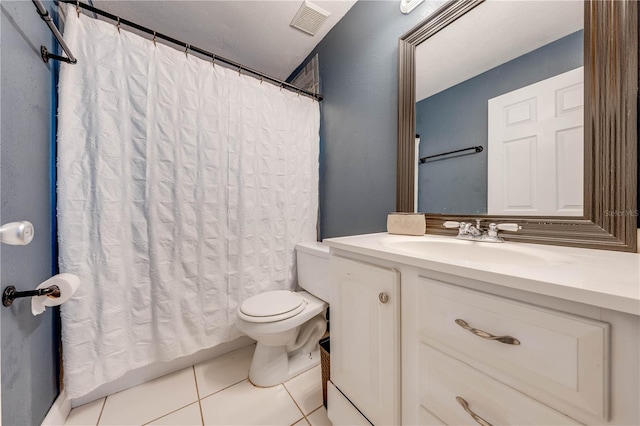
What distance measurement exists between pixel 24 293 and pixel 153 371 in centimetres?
88

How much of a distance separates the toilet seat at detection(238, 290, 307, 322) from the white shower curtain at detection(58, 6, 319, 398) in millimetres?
175

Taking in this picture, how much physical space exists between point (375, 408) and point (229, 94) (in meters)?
1.65

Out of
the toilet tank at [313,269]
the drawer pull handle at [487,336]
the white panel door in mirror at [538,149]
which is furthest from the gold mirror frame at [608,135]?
the toilet tank at [313,269]

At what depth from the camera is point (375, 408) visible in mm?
728

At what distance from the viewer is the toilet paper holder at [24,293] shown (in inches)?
25.5

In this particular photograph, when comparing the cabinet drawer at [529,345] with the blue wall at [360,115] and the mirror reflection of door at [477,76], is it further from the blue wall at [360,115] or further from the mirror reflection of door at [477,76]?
the blue wall at [360,115]

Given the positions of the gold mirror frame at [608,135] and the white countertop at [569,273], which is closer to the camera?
the white countertop at [569,273]

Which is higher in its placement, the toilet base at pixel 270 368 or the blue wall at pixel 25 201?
the blue wall at pixel 25 201

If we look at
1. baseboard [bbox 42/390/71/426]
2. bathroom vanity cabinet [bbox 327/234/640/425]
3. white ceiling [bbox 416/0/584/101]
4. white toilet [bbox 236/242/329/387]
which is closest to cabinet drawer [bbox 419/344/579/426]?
bathroom vanity cabinet [bbox 327/234/640/425]

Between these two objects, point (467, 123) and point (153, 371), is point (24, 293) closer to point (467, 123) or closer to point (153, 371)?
point (153, 371)

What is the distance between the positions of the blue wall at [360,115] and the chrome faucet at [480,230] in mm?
384

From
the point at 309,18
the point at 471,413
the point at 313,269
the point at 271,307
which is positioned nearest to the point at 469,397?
the point at 471,413

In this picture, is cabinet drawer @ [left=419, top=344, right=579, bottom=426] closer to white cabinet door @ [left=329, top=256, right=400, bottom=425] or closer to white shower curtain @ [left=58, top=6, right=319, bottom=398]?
white cabinet door @ [left=329, top=256, right=400, bottom=425]

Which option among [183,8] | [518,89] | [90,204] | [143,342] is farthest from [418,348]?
[183,8]
